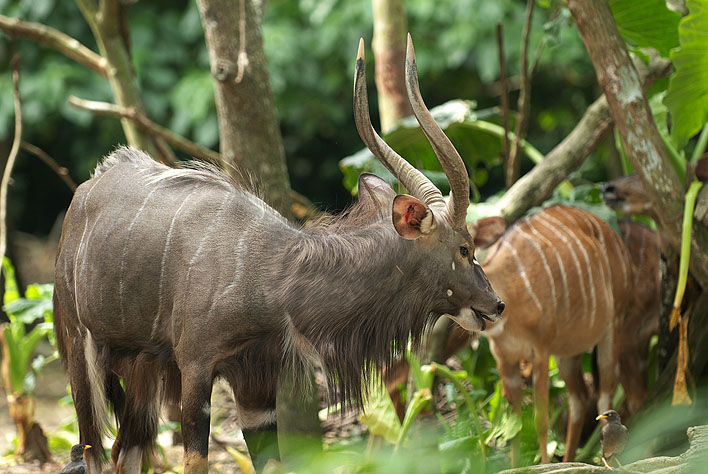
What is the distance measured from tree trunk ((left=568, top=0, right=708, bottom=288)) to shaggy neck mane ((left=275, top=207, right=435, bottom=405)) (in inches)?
43.1

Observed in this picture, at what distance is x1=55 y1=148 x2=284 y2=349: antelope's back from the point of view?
217 centimetres

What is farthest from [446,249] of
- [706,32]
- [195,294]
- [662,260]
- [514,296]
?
[662,260]

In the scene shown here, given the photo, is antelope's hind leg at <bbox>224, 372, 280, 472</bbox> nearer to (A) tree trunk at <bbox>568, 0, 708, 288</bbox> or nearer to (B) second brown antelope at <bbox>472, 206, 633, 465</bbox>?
(B) second brown antelope at <bbox>472, 206, 633, 465</bbox>

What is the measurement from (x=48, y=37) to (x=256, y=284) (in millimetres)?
2422

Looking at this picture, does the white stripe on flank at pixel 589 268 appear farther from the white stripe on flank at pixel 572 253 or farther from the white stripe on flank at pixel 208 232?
the white stripe on flank at pixel 208 232

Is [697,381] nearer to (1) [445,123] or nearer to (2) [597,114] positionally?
(2) [597,114]

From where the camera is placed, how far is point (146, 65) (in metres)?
6.09

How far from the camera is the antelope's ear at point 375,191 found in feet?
7.75

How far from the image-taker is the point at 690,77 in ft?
9.91

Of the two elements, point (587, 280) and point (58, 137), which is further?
point (58, 137)

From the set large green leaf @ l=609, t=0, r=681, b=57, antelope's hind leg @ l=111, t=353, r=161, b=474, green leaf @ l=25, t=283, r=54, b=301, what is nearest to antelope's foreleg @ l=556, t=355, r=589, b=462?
large green leaf @ l=609, t=0, r=681, b=57

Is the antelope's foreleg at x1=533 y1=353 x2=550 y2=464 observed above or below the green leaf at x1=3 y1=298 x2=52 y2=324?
below

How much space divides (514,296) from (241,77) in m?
1.27

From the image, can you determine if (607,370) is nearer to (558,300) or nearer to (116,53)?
(558,300)
